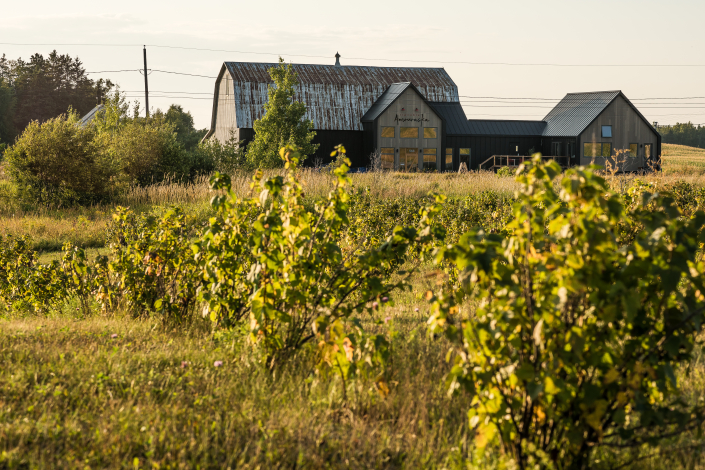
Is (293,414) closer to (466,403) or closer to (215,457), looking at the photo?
(215,457)

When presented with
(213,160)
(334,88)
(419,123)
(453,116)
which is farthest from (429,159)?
(213,160)

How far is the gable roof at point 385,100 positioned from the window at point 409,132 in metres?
1.85

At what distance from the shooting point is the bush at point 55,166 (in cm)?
1755

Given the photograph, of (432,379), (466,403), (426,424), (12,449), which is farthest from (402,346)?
(12,449)

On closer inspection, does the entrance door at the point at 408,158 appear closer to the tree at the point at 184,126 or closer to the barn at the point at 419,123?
the barn at the point at 419,123

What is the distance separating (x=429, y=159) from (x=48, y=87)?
46.7 meters

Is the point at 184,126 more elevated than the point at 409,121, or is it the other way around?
the point at 184,126

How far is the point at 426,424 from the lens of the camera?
349 centimetres

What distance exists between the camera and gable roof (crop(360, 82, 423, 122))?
38031 mm

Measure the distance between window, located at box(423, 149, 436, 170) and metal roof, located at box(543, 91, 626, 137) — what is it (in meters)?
8.61

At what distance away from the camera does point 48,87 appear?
213ft

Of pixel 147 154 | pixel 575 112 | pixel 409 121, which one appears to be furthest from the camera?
pixel 575 112

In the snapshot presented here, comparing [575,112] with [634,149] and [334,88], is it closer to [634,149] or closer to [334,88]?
[634,149]

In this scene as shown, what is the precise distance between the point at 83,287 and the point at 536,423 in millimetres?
5235
